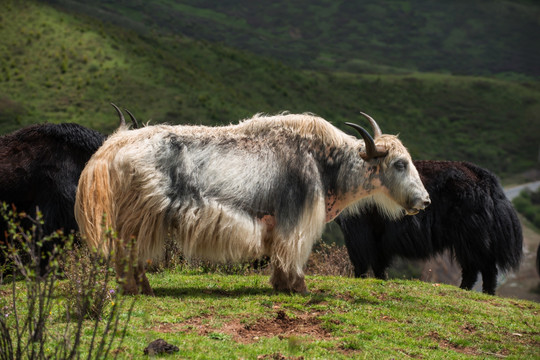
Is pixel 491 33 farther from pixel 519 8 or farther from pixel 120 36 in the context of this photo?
pixel 120 36

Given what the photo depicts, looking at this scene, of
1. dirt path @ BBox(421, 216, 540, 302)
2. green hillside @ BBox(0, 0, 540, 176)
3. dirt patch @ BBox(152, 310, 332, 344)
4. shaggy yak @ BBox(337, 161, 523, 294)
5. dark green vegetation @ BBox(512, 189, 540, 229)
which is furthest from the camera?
dark green vegetation @ BBox(512, 189, 540, 229)

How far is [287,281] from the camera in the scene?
6.50 metres

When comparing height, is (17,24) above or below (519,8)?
below

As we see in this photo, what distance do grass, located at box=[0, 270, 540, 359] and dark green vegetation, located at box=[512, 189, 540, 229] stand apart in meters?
33.9

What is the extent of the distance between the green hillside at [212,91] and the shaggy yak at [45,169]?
83.4 ft

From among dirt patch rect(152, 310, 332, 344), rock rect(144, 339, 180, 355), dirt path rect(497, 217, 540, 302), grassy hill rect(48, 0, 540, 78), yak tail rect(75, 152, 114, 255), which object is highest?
grassy hill rect(48, 0, 540, 78)

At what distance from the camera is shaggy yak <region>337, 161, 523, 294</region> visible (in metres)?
9.20

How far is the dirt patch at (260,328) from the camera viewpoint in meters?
5.02

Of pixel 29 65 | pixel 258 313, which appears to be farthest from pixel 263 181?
pixel 29 65

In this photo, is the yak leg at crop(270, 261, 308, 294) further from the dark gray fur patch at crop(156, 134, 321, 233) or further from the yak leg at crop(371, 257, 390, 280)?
the yak leg at crop(371, 257, 390, 280)

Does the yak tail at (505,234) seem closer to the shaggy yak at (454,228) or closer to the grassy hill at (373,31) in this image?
the shaggy yak at (454,228)

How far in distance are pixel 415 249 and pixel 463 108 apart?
179 ft

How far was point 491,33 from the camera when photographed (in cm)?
9194

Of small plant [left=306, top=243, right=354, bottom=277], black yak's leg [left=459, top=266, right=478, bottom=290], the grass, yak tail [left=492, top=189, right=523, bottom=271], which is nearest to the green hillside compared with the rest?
small plant [left=306, top=243, right=354, bottom=277]
